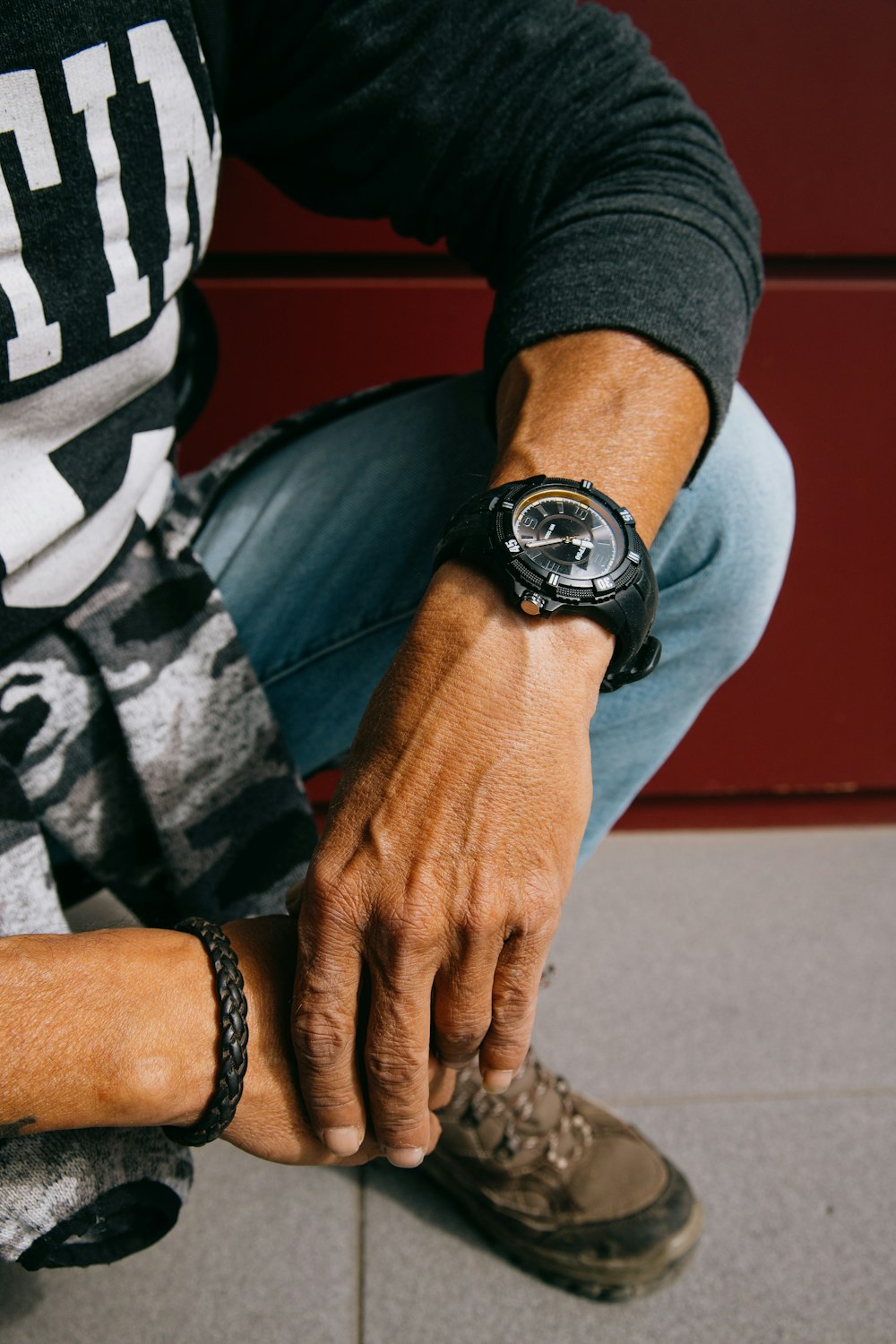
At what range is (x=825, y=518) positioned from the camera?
1.35 meters

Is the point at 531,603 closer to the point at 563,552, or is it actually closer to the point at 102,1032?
the point at 563,552

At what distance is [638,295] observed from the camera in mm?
667

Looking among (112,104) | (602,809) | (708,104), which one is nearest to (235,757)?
(602,809)

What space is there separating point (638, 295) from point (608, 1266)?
0.87 meters

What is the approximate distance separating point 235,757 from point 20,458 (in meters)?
0.27

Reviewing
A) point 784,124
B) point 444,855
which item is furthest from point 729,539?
point 784,124

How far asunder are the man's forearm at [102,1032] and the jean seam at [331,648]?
0.33 metres

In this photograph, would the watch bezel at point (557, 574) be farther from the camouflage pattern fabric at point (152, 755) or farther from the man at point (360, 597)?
the camouflage pattern fabric at point (152, 755)

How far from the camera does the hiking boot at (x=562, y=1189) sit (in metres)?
0.89

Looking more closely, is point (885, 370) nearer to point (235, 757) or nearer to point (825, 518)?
point (825, 518)

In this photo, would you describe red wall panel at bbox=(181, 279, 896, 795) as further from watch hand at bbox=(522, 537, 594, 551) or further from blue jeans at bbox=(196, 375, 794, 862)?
watch hand at bbox=(522, 537, 594, 551)

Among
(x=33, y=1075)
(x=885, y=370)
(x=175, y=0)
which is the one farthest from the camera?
(x=885, y=370)

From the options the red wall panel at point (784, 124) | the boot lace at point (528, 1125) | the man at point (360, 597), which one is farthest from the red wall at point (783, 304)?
the boot lace at point (528, 1125)

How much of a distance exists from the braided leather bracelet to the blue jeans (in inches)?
12.8
